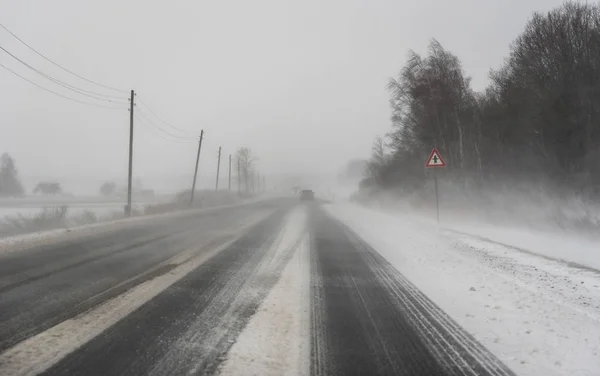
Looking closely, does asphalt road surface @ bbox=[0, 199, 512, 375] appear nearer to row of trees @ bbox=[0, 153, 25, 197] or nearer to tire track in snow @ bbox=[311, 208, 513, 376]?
tire track in snow @ bbox=[311, 208, 513, 376]

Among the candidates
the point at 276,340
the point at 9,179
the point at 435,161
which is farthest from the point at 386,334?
the point at 9,179

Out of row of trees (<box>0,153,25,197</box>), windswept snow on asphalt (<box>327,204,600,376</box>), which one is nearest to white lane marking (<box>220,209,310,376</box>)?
windswept snow on asphalt (<box>327,204,600,376</box>)

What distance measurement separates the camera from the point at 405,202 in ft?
104

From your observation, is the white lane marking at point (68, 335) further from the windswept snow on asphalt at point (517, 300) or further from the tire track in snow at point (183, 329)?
the windswept snow on asphalt at point (517, 300)

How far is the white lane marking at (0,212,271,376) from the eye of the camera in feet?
11.3

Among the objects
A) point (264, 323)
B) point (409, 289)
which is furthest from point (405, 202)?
point (264, 323)

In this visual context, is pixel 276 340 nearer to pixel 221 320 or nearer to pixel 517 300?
pixel 221 320

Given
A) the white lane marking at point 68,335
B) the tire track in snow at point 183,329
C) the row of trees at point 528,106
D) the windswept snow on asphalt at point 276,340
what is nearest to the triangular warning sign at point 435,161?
the row of trees at point 528,106

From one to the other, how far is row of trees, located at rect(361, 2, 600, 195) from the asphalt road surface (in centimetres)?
1235

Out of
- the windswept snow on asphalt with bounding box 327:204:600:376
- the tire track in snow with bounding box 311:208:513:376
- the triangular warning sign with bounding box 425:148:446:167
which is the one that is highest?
the triangular warning sign with bounding box 425:148:446:167

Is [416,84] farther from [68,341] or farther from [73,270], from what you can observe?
[68,341]

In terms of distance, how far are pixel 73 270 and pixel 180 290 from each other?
2.64m

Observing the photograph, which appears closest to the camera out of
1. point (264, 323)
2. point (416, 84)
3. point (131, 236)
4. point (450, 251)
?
point (264, 323)

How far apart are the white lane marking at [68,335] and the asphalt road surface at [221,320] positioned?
0.05 feet
